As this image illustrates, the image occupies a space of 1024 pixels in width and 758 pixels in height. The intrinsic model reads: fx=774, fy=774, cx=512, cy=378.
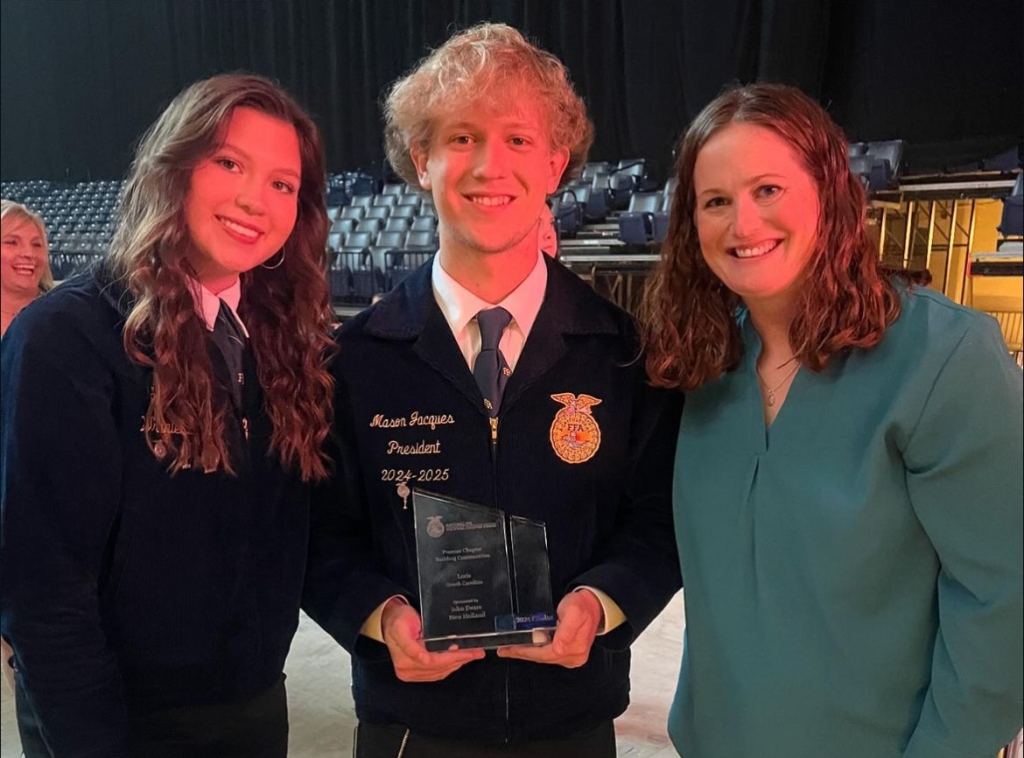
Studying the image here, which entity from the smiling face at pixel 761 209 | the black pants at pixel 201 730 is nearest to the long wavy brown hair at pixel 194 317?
the black pants at pixel 201 730

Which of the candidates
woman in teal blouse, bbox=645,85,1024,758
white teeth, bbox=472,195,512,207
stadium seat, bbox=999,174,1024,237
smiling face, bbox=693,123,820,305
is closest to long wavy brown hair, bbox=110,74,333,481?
white teeth, bbox=472,195,512,207

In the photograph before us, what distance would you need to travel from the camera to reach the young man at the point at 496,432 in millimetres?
1370

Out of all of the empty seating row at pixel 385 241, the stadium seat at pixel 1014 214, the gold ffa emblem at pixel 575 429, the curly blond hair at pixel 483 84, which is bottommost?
the gold ffa emblem at pixel 575 429

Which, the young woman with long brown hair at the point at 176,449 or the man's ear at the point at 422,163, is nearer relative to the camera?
the young woman with long brown hair at the point at 176,449

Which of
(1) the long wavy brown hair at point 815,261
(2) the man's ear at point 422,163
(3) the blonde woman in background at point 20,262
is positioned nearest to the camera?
(1) the long wavy brown hair at point 815,261

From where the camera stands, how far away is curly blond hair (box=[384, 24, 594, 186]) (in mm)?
1396

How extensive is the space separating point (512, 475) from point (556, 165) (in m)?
0.61

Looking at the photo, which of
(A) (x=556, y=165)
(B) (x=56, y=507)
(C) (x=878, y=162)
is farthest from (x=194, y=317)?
(C) (x=878, y=162)

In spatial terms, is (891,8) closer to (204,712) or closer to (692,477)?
(692,477)

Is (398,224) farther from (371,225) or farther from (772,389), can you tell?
(772,389)

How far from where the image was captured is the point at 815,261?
3.96ft

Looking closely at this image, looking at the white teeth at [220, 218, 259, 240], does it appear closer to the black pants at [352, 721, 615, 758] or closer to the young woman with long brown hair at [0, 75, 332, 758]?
the young woman with long brown hair at [0, 75, 332, 758]

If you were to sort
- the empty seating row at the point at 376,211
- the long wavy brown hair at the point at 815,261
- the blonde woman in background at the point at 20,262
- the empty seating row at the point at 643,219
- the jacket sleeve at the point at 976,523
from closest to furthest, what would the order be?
the jacket sleeve at the point at 976,523
the long wavy brown hair at the point at 815,261
the empty seating row at the point at 643,219
the blonde woman in background at the point at 20,262
the empty seating row at the point at 376,211

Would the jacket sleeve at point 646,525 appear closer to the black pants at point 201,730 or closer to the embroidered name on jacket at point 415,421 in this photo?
the embroidered name on jacket at point 415,421
